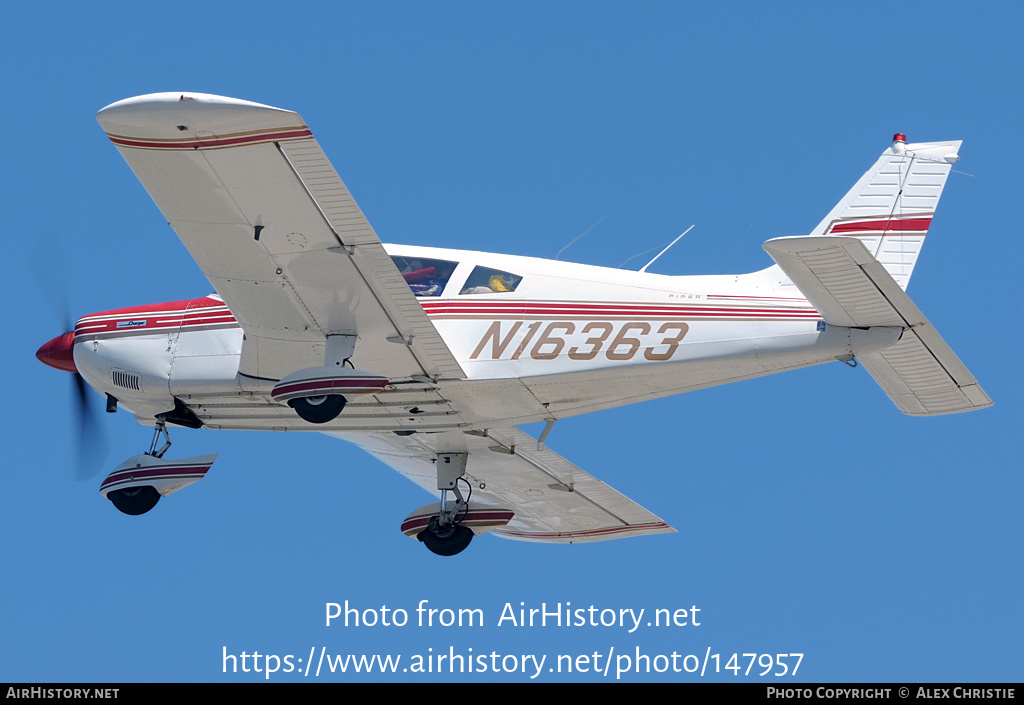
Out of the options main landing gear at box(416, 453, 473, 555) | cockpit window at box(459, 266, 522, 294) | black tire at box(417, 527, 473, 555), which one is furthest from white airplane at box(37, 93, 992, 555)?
black tire at box(417, 527, 473, 555)

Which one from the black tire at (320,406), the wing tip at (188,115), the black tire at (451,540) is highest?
the wing tip at (188,115)

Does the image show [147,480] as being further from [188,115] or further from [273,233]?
[188,115]

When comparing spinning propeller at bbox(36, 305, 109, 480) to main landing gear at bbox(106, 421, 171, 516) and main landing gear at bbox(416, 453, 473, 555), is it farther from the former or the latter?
main landing gear at bbox(416, 453, 473, 555)

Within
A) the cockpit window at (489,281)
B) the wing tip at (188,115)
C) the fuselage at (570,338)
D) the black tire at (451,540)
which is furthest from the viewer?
the black tire at (451,540)

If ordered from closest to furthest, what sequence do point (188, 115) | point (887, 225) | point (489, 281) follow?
point (188, 115) < point (887, 225) < point (489, 281)

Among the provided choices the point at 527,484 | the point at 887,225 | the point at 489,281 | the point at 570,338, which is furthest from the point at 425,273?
the point at 887,225

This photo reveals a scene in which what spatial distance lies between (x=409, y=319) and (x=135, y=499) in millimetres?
3811

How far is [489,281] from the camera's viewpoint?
1545cm

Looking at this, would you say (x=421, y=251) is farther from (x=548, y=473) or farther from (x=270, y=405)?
(x=548, y=473)

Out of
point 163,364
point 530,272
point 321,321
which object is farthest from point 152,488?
point 530,272

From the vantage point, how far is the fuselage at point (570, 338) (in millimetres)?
14875

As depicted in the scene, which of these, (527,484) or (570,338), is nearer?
(570,338)

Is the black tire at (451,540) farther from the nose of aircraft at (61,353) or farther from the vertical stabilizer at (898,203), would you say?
the vertical stabilizer at (898,203)

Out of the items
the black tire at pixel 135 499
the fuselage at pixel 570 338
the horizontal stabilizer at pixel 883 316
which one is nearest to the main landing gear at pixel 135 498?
the black tire at pixel 135 499
